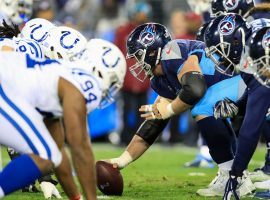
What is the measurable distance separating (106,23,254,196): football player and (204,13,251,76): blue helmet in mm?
281

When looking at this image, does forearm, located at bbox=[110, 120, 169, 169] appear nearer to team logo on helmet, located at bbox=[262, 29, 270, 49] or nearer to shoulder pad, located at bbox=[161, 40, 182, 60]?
shoulder pad, located at bbox=[161, 40, 182, 60]

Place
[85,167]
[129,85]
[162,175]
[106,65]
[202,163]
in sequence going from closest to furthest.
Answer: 1. [85,167]
2. [106,65]
3. [162,175]
4. [202,163]
5. [129,85]

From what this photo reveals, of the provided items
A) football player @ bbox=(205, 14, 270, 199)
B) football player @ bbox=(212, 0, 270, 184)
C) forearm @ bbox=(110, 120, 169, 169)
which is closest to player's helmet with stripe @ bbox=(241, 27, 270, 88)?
football player @ bbox=(205, 14, 270, 199)

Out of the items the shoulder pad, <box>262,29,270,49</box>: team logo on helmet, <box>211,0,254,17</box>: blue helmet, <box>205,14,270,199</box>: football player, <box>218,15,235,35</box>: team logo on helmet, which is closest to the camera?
<box>262,29,270,49</box>: team logo on helmet

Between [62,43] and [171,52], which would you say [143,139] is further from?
[62,43]

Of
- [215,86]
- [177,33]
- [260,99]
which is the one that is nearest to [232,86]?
[215,86]

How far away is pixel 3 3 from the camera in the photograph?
8375mm

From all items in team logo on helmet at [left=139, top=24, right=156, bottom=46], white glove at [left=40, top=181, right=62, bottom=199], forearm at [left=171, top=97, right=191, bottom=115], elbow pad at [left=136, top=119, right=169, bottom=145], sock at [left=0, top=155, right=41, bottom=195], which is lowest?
white glove at [left=40, top=181, right=62, bottom=199]

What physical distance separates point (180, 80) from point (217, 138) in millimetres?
559

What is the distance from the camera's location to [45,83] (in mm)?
4750

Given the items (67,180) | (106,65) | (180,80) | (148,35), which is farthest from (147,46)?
(67,180)

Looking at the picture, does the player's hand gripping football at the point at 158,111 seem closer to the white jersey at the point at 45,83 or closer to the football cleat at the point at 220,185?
the football cleat at the point at 220,185

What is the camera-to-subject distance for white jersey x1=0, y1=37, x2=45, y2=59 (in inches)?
232

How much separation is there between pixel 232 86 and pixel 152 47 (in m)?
0.68
